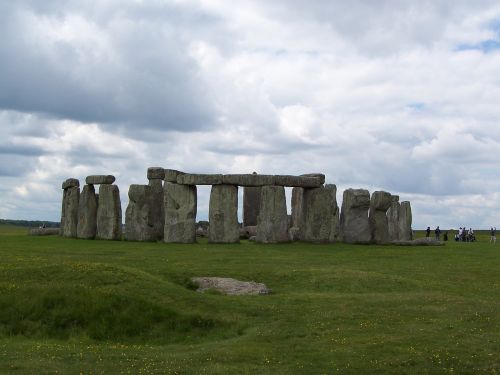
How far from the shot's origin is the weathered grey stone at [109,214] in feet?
146

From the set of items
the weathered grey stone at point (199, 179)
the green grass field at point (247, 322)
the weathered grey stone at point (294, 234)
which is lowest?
the green grass field at point (247, 322)

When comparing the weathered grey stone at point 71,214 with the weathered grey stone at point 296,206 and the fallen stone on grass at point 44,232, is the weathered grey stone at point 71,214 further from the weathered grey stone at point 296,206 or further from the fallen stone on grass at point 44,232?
the weathered grey stone at point 296,206

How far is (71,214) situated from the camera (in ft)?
156

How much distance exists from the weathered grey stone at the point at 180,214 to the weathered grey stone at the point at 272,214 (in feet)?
13.0

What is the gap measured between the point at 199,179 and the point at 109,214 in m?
6.49

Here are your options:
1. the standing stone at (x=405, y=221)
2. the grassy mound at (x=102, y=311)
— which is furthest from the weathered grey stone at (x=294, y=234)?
the grassy mound at (x=102, y=311)

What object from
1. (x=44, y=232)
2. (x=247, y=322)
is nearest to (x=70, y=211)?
(x=44, y=232)

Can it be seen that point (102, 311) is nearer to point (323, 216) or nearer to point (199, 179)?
point (199, 179)

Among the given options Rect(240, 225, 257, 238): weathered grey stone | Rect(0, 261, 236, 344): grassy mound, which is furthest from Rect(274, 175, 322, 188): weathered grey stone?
Rect(0, 261, 236, 344): grassy mound

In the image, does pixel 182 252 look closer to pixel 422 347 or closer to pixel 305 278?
pixel 305 278

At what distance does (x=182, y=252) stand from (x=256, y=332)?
17.6 metres

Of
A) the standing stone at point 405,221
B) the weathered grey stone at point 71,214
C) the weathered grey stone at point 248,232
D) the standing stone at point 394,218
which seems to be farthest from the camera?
the standing stone at point 405,221

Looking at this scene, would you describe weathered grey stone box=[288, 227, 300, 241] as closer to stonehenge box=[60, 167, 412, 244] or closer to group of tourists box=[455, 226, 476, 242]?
stonehenge box=[60, 167, 412, 244]

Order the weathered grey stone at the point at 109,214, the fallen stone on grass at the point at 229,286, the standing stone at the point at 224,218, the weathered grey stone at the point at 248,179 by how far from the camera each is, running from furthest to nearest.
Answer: the weathered grey stone at the point at 109,214 < the weathered grey stone at the point at 248,179 < the standing stone at the point at 224,218 < the fallen stone on grass at the point at 229,286
